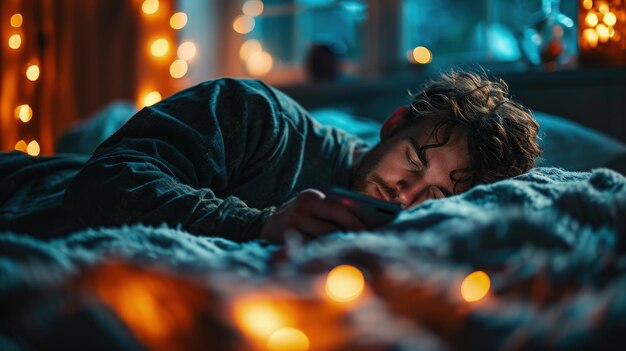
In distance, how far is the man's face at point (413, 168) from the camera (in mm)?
1121

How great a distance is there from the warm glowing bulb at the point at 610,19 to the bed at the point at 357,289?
1.42m

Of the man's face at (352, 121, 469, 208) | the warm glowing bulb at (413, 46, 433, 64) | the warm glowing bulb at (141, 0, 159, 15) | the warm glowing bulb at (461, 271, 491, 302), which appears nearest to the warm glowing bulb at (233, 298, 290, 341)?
the warm glowing bulb at (461, 271, 491, 302)

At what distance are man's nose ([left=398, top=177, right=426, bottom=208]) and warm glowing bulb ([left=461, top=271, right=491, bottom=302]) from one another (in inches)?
20.7

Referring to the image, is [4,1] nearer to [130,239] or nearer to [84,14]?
[84,14]

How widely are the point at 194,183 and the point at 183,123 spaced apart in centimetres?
11

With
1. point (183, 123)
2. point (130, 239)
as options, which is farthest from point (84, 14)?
point (130, 239)

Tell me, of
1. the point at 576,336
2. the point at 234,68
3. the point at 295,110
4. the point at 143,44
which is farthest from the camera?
the point at 234,68

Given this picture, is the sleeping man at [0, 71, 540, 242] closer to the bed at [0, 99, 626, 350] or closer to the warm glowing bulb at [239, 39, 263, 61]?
the bed at [0, 99, 626, 350]

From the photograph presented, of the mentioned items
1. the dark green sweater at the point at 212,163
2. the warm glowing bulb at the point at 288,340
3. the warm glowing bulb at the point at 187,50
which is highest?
the warm glowing bulb at the point at 288,340

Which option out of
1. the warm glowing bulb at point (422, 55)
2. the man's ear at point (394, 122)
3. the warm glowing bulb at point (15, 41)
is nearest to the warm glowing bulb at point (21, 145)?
the warm glowing bulb at point (15, 41)

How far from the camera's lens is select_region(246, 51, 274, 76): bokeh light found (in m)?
3.08

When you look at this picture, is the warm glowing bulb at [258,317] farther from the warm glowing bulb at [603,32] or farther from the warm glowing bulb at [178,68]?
the warm glowing bulb at [178,68]

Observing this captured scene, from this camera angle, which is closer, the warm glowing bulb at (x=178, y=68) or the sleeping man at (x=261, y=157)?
the sleeping man at (x=261, y=157)

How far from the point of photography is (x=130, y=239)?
2.38 ft
